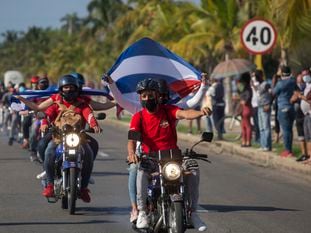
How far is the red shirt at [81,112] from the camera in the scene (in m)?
11.4

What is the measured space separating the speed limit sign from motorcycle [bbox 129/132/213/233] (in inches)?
434

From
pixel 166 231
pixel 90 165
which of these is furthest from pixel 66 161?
pixel 166 231

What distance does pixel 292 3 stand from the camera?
17.5 meters

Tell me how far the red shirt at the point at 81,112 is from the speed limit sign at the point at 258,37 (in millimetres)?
8475

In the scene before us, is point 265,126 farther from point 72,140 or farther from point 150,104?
point 150,104

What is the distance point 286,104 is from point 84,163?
7.31m

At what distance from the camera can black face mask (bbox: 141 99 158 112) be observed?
889 cm

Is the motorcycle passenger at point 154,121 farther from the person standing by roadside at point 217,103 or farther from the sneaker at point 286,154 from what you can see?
the person standing by roadside at point 217,103

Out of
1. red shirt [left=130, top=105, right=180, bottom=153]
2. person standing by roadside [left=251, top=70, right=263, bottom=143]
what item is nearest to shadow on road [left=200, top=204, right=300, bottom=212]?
red shirt [left=130, top=105, right=180, bottom=153]

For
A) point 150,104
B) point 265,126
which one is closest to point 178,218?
point 150,104

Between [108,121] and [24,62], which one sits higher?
[24,62]

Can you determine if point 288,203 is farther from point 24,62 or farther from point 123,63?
point 24,62

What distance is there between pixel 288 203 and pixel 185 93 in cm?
264

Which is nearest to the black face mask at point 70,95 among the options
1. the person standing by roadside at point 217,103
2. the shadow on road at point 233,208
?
the shadow on road at point 233,208
